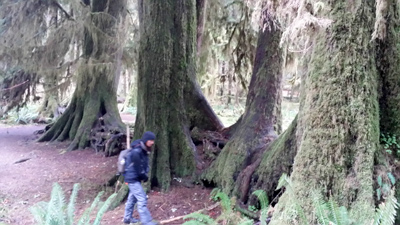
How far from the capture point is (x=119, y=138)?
35.0 feet

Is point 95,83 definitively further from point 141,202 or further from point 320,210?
point 320,210

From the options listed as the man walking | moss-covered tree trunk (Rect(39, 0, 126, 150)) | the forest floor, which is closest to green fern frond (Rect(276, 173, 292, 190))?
the forest floor

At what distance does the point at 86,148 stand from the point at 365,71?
398 inches

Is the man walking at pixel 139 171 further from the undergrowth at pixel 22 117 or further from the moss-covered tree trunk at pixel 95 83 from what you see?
the undergrowth at pixel 22 117

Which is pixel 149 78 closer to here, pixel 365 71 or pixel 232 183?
pixel 232 183

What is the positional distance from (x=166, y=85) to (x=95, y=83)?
6100mm

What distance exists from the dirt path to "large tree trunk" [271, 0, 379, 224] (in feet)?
9.01

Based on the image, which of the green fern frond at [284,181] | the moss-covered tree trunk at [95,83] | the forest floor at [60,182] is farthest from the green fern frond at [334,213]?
the moss-covered tree trunk at [95,83]

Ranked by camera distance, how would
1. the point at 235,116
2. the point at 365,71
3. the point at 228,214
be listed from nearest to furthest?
1. the point at 365,71
2. the point at 228,214
3. the point at 235,116

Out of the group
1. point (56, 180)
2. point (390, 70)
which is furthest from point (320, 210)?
point (56, 180)

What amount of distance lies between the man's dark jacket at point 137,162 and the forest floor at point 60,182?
0.97 metres

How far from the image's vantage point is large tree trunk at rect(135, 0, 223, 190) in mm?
7168

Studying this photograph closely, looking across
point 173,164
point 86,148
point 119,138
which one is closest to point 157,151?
point 173,164

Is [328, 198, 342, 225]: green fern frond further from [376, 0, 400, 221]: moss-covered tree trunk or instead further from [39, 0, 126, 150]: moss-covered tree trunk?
[39, 0, 126, 150]: moss-covered tree trunk
